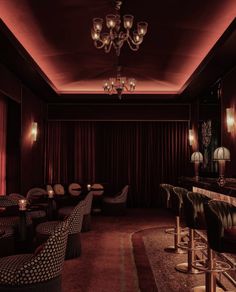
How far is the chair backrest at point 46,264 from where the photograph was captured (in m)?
2.74

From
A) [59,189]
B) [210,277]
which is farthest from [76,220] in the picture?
[59,189]

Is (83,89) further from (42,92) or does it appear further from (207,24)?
(207,24)

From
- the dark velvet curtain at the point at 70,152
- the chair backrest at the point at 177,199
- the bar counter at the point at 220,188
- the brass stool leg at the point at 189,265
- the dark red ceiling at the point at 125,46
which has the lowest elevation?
the brass stool leg at the point at 189,265

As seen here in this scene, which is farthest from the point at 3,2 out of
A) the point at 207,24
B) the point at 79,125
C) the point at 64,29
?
the point at 79,125

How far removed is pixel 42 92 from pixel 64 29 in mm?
3157

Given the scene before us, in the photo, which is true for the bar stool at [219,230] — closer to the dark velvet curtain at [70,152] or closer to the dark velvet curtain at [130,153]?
the dark velvet curtain at [130,153]

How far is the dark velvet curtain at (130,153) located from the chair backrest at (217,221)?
648 centimetres

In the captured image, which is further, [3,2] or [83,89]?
[83,89]

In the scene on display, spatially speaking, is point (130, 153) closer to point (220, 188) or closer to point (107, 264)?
point (107, 264)

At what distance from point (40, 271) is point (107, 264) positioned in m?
1.72

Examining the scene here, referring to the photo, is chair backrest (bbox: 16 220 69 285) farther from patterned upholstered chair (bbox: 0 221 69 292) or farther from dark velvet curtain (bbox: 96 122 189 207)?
dark velvet curtain (bbox: 96 122 189 207)

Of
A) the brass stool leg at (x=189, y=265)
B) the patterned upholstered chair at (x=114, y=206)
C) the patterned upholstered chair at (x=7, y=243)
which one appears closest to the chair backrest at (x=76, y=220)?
the patterned upholstered chair at (x=7, y=243)

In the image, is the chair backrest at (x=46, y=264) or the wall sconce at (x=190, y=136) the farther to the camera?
the wall sconce at (x=190, y=136)

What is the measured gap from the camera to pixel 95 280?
380 cm
